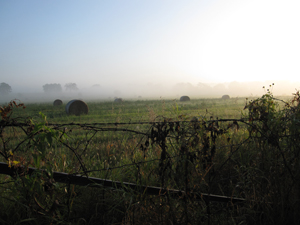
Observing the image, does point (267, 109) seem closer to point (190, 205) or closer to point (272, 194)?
point (272, 194)

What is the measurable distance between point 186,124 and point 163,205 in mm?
1037

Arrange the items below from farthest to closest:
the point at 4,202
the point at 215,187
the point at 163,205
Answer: the point at 215,187 < the point at 4,202 < the point at 163,205

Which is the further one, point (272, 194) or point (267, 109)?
point (267, 109)

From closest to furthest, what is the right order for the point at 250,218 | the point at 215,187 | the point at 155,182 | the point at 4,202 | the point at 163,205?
the point at 163,205, the point at 250,218, the point at 4,202, the point at 155,182, the point at 215,187

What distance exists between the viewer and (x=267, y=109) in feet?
11.5

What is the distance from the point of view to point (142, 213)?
238cm

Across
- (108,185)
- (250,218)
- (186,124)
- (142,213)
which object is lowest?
(250,218)

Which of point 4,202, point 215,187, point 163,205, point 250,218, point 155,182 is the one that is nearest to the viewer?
point 163,205

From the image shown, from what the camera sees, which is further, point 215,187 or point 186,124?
point 215,187

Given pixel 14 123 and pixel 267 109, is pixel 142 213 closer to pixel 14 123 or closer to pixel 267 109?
pixel 14 123

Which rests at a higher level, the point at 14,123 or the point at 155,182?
the point at 14,123

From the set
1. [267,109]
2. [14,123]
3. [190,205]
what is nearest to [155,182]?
[190,205]

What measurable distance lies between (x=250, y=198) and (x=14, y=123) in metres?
2.98

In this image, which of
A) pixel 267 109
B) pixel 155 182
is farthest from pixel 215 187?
pixel 267 109
